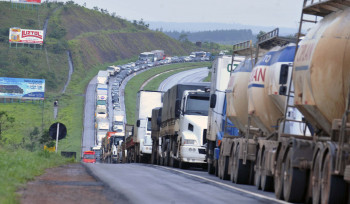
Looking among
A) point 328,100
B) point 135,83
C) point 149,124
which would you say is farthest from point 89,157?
point 135,83

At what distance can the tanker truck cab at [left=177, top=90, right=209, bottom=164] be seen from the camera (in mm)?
32438

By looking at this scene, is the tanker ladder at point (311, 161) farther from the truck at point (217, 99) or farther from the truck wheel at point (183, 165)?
the truck wheel at point (183, 165)

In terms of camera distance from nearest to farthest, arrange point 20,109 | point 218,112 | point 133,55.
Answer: point 218,112 < point 20,109 < point 133,55

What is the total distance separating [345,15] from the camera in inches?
554

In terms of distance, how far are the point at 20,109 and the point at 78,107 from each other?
7.72 m

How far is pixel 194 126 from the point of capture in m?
32.4

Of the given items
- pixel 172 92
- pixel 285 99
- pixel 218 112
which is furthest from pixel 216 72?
pixel 285 99

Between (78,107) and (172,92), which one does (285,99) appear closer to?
(172,92)

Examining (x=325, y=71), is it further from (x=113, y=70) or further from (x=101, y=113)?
(x=113, y=70)

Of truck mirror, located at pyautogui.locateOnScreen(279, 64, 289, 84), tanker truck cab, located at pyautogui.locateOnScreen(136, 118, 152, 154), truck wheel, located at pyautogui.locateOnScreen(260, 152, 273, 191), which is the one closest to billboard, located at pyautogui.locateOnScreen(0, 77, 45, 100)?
tanker truck cab, located at pyautogui.locateOnScreen(136, 118, 152, 154)

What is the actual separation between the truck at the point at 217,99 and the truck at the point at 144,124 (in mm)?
17644

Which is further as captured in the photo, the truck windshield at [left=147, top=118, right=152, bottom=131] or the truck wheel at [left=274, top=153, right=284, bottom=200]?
the truck windshield at [left=147, top=118, right=152, bottom=131]

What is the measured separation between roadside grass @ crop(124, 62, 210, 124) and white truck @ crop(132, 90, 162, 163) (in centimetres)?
5163

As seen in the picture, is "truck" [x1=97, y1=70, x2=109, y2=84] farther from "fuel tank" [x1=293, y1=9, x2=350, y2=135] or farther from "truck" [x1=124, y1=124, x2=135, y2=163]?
"fuel tank" [x1=293, y1=9, x2=350, y2=135]
